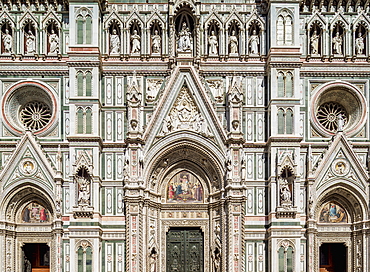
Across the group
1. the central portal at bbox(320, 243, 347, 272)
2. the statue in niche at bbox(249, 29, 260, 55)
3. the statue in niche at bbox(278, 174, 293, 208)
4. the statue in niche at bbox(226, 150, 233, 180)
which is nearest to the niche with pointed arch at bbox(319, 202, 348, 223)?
the central portal at bbox(320, 243, 347, 272)

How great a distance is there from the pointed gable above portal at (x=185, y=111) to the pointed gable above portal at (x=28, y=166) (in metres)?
4.53

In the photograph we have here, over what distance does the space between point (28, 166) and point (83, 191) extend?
2.85m

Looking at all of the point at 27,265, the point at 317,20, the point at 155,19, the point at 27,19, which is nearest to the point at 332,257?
the point at 317,20

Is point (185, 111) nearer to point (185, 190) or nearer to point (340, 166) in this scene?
point (185, 190)

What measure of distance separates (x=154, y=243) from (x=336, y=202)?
27.5 feet

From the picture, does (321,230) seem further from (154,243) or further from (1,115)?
(1,115)

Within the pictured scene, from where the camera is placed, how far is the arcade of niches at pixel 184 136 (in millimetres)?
24188

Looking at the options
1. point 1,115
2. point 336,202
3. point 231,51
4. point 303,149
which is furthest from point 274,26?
point 1,115

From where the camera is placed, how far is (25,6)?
25812 millimetres

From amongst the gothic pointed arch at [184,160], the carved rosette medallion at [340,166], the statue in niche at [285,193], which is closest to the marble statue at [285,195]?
the statue in niche at [285,193]

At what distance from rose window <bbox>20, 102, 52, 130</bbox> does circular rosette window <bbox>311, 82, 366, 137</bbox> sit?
1216cm

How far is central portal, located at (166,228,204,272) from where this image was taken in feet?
82.7

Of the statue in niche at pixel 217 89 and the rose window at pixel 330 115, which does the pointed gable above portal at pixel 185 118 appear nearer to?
the statue in niche at pixel 217 89

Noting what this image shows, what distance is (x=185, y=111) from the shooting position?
25172 mm
